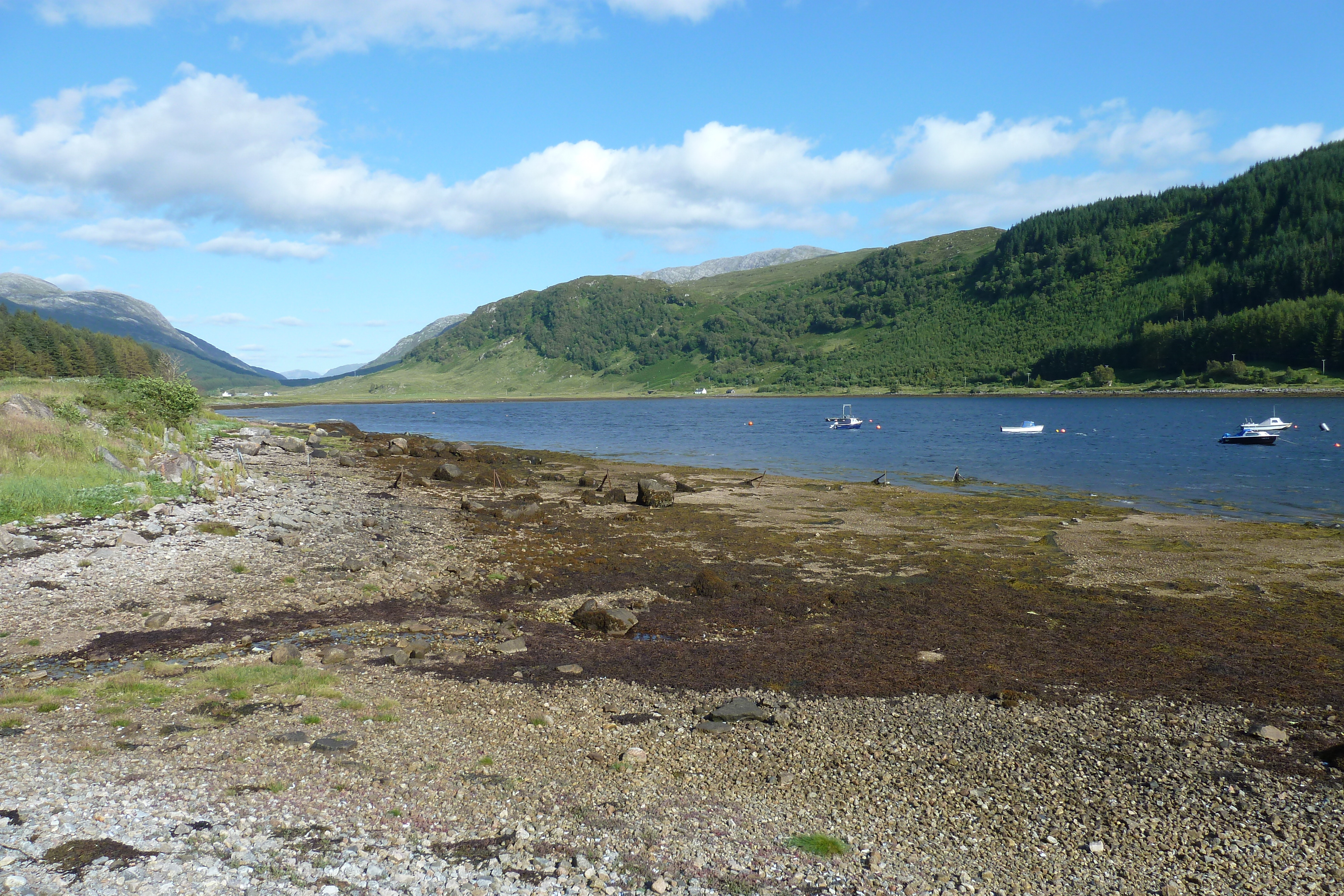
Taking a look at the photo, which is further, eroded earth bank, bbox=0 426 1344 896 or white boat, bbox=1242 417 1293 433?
white boat, bbox=1242 417 1293 433

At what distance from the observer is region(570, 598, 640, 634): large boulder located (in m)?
15.4

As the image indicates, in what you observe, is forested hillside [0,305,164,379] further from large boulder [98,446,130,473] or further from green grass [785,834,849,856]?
green grass [785,834,849,856]

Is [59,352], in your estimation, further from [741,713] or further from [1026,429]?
[741,713]

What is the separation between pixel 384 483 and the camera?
127 feet

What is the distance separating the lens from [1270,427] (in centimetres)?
6988

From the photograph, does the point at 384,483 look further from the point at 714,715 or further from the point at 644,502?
the point at 714,715

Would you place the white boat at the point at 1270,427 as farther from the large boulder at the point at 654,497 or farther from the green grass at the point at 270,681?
the green grass at the point at 270,681

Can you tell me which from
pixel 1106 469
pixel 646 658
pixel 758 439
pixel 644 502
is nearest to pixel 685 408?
pixel 758 439

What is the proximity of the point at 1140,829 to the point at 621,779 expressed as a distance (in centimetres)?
581

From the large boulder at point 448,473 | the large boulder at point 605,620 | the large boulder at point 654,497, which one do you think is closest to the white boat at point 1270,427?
the large boulder at point 654,497

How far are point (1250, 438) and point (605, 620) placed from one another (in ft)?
221

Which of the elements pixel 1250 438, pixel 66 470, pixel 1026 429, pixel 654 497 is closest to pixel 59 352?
pixel 66 470

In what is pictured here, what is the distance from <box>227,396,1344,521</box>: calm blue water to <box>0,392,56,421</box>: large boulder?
1385 inches

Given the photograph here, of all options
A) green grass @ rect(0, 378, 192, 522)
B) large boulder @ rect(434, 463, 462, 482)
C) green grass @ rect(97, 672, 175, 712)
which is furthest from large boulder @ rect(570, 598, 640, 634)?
large boulder @ rect(434, 463, 462, 482)
